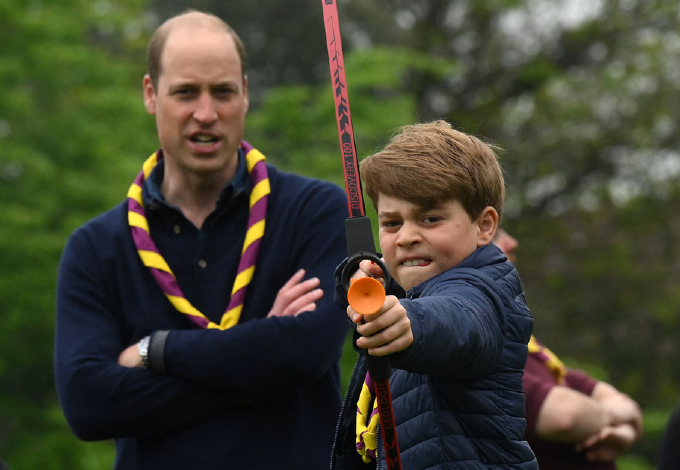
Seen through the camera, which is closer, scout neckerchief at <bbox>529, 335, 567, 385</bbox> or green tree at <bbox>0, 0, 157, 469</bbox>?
scout neckerchief at <bbox>529, 335, 567, 385</bbox>

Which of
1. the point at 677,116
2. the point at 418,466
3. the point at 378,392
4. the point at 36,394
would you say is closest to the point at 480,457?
A: the point at 418,466

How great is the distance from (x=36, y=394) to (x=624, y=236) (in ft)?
47.9

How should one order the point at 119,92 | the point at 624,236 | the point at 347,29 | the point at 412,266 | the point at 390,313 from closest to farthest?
1. the point at 390,313
2. the point at 412,266
3. the point at 119,92
4. the point at 347,29
5. the point at 624,236

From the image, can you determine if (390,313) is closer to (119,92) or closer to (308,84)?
(119,92)

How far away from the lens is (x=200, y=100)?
11.6ft

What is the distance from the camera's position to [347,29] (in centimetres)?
1984

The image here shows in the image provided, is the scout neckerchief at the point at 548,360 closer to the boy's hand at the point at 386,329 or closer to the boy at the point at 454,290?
the boy at the point at 454,290

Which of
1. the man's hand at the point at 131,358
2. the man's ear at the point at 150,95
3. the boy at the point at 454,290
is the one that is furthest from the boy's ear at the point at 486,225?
the man's ear at the point at 150,95

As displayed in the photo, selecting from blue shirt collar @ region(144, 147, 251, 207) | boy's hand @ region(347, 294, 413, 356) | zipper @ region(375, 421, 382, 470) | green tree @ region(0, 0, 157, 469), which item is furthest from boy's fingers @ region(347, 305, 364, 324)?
green tree @ region(0, 0, 157, 469)

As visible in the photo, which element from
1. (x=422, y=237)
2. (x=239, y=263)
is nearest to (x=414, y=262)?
(x=422, y=237)

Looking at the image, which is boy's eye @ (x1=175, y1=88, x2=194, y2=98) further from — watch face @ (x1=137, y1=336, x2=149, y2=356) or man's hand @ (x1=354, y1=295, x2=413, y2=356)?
man's hand @ (x1=354, y1=295, x2=413, y2=356)

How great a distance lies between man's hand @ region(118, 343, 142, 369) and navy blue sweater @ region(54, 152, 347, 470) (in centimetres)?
4

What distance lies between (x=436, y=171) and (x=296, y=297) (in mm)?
1178

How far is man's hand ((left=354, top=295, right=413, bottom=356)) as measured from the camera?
6.08ft
